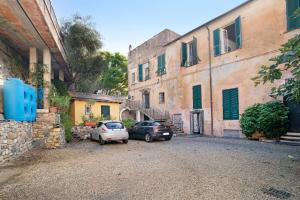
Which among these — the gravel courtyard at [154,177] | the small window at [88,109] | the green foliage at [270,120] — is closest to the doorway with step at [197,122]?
the green foliage at [270,120]

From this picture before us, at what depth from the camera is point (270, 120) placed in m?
11.4

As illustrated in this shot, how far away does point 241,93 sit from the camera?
1412 centimetres

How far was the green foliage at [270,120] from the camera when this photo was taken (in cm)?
1136

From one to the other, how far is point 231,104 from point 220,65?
2.88 metres

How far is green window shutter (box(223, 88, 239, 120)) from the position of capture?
47.2ft

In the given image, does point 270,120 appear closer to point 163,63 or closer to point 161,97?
point 161,97

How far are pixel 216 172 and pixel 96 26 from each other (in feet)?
49.7

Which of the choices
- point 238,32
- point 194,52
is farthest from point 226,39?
point 194,52

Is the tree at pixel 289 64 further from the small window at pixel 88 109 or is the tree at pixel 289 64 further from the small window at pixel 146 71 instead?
the small window at pixel 146 71

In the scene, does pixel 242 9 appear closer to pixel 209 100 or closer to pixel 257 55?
pixel 257 55

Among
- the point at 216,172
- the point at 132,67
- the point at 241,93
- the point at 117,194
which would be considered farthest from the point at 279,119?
the point at 132,67

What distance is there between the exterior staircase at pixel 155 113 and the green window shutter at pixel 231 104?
15.4ft

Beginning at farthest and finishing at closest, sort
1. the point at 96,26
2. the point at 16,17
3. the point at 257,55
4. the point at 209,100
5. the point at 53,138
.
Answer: the point at 96,26, the point at 209,100, the point at 257,55, the point at 53,138, the point at 16,17

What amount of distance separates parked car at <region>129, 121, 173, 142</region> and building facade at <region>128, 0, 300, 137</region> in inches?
156
